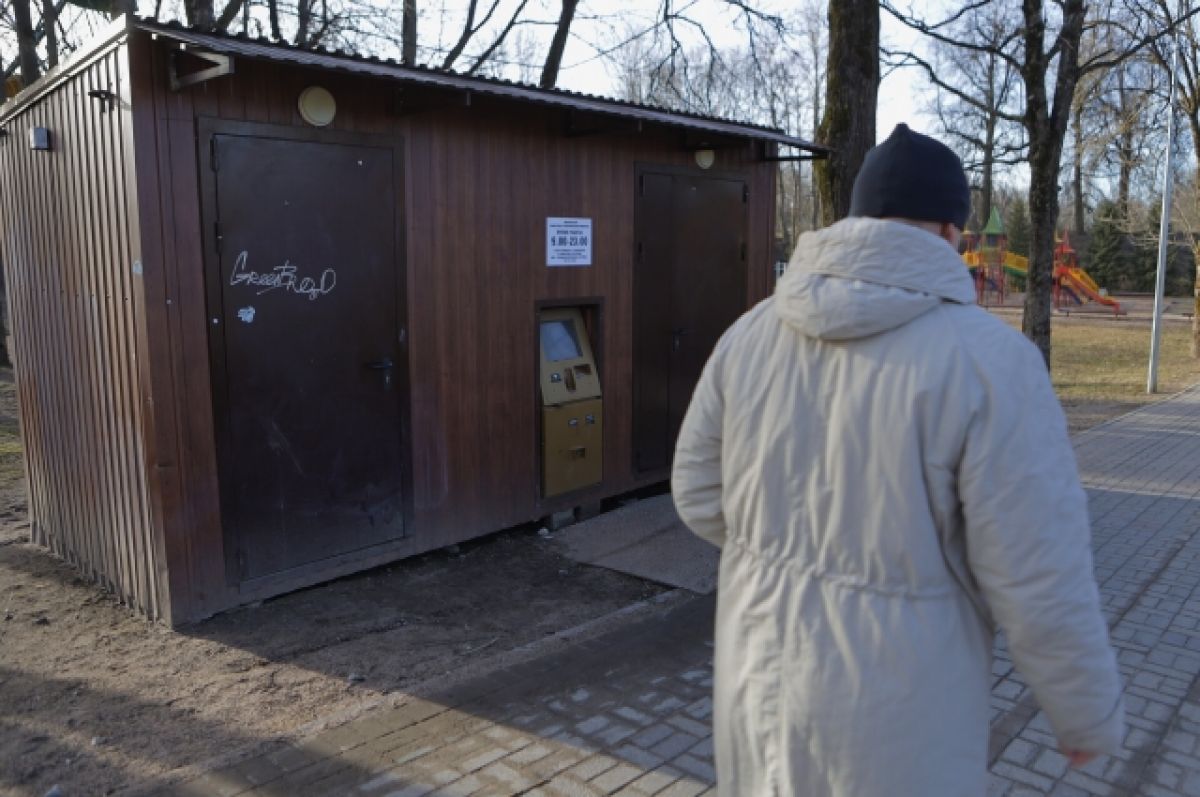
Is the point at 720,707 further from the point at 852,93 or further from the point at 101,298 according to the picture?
the point at 852,93

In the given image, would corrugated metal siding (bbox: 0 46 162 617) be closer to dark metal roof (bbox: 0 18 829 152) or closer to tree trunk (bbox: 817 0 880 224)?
dark metal roof (bbox: 0 18 829 152)

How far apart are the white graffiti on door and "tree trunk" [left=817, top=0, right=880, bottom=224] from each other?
387cm

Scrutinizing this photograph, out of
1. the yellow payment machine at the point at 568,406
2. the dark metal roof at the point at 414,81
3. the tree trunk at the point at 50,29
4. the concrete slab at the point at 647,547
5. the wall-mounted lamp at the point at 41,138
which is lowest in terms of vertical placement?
the concrete slab at the point at 647,547

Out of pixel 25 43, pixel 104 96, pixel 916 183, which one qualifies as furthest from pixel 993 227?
pixel 916 183

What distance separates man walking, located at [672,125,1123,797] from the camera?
1710 millimetres

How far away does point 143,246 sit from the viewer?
4543mm

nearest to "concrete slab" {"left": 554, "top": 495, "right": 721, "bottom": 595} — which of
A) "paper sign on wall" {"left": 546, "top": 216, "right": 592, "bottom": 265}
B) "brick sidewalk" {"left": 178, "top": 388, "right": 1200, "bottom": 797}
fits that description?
"brick sidewalk" {"left": 178, "top": 388, "right": 1200, "bottom": 797}

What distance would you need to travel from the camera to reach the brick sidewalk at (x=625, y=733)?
11.3 ft

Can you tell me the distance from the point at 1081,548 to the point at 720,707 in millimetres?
828

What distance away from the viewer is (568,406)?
677 centimetres

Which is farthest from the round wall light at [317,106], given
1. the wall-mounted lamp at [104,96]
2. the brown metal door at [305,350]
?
the wall-mounted lamp at [104,96]

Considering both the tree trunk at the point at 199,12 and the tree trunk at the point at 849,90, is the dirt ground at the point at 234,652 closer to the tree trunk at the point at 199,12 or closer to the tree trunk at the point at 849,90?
the tree trunk at the point at 849,90

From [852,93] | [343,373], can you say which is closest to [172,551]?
[343,373]

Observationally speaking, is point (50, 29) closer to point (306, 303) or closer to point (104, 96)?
point (104, 96)
